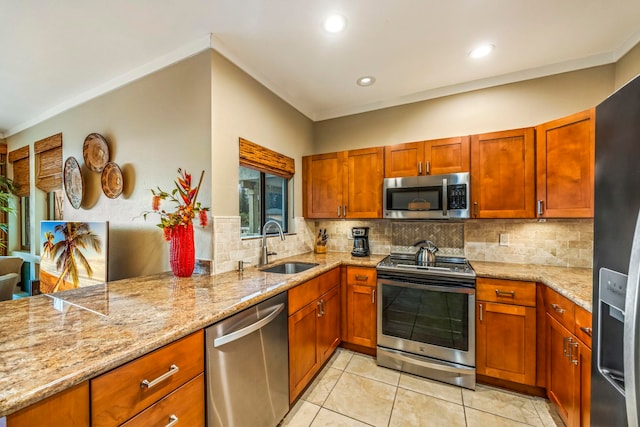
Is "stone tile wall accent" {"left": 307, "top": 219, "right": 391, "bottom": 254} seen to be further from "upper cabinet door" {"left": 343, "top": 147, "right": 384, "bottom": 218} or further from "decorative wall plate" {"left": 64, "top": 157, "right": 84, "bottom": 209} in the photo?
"decorative wall plate" {"left": 64, "top": 157, "right": 84, "bottom": 209}

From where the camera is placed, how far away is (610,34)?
1859 mm

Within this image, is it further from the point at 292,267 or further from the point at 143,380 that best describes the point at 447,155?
the point at 143,380

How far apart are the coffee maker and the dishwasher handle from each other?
1447 mm

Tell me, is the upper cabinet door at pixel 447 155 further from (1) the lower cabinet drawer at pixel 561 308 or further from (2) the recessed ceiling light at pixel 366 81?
(1) the lower cabinet drawer at pixel 561 308

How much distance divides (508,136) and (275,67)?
2.14 metres

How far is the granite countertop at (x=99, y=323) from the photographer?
69 centimetres

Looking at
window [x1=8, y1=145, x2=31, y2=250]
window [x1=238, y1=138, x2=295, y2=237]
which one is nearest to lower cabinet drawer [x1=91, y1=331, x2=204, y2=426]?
window [x1=238, y1=138, x2=295, y2=237]

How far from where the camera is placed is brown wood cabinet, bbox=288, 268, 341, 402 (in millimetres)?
1754

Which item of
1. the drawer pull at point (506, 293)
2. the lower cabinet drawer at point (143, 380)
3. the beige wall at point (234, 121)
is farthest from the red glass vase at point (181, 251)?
the drawer pull at point (506, 293)

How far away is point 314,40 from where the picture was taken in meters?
1.92

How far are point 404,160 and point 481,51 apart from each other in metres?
1.04

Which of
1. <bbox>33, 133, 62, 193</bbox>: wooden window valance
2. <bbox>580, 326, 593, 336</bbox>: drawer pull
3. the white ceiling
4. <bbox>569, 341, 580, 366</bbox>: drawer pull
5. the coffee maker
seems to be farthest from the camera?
<bbox>33, 133, 62, 193</bbox>: wooden window valance

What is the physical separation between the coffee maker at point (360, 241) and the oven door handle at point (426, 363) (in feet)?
3.28

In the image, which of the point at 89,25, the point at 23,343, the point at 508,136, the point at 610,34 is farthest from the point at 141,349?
the point at 610,34
